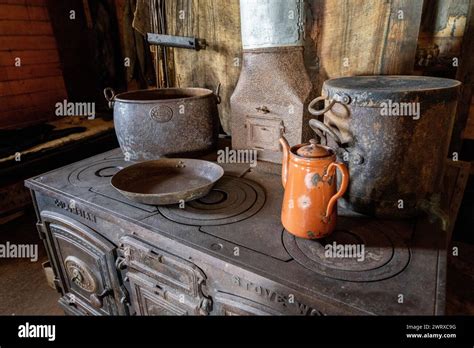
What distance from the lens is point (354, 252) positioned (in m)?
0.90

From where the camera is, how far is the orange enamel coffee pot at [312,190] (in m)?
0.87

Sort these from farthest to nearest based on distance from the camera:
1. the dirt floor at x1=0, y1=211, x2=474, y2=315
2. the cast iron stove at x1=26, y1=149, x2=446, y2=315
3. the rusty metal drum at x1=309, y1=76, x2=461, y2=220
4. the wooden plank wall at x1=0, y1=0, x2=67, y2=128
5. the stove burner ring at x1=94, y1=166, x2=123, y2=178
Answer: the wooden plank wall at x1=0, y1=0, x2=67, y2=128 → the dirt floor at x1=0, y1=211, x2=474, y2=315 → the stove burner ring at x1=94, y1=166, x2=123, y2=178 → the rusty metal drum at x1=309, y1=76, x2=461, y2=220 → the cast iron stove at x1=26, y1=149, x2=446, y2=315

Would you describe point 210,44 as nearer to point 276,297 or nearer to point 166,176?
point 166,176

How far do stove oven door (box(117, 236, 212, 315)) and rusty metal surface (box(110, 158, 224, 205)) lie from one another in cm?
21

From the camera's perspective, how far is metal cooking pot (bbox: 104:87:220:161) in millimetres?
1427

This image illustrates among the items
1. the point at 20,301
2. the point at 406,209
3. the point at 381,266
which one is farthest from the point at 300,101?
the point at 20,301

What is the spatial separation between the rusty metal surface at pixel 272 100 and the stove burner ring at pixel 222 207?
0.27 meters

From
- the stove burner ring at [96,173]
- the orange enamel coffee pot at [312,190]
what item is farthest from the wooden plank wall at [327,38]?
the stove burner ring at [96,173]

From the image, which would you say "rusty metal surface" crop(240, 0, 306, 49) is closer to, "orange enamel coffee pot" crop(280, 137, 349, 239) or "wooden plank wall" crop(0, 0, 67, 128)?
"orange enamel coffee pot" crop(280, 137, 349, 239)

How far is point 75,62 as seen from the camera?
3488 mm

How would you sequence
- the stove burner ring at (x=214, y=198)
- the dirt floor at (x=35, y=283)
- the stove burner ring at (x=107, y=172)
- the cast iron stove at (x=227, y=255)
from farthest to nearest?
the dirt floor at (x=35, y=283) → the stove burner ring at (x=107, y=172) → the stove burner ring at (x=214, y=198) → the cast iron stove at (x=227, y=255)

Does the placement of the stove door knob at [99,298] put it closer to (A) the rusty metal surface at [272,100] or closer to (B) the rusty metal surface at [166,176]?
(B) the rusty metal surface at [166,176]

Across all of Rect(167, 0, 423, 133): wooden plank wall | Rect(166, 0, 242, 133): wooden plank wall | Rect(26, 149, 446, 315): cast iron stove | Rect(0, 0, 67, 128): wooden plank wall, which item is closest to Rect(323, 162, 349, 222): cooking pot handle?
Rect(26, 149, 446, 315): cast iron stove
